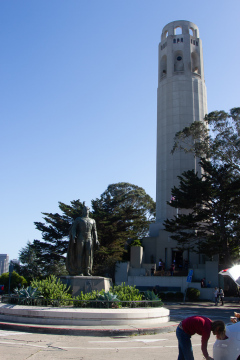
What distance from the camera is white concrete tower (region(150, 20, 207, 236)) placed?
152ft

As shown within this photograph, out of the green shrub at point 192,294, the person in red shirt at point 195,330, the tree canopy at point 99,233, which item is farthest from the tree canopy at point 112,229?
the person in red shirt at point 195,330

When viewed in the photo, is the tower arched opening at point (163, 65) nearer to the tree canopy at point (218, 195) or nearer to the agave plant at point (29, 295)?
the tree canopy at point (218, 195)

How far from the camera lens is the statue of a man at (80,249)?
13.3 metres

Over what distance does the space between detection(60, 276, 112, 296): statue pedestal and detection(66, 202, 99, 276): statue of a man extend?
1.71ft

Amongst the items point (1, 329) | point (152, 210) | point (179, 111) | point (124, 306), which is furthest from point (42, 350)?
point (152, 210)

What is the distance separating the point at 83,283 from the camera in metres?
12.6

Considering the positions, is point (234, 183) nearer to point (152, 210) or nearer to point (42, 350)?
point (42, 350)

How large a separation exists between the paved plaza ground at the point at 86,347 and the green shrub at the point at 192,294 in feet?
66.0

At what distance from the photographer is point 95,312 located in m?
9.88

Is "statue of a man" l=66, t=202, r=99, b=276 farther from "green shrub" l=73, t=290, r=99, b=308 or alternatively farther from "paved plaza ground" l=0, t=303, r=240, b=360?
"paved plaza ground" l=0, t=303, r=240, b=360

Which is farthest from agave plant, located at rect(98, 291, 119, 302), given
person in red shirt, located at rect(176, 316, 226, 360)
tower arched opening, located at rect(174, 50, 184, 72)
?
tower arched opening, located at rect(174, 50, 184, 72)

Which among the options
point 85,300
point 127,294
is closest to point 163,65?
point 127,294

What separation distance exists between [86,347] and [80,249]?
5952mm

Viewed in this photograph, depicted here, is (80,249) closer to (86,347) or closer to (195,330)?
(86,347)
